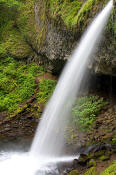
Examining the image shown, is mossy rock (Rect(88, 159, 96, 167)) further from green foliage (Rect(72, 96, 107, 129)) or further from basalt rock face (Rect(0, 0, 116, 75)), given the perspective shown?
basalt rock face (Rect(0, 0, 116, 75))

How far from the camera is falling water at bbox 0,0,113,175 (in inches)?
266

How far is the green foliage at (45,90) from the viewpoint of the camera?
1101 cm

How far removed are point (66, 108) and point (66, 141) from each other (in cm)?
163

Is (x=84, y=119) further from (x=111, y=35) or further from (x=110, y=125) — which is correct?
(x=111, y=35)

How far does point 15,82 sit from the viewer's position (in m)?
12.4

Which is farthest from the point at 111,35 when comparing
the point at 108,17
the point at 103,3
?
the point at 103,3

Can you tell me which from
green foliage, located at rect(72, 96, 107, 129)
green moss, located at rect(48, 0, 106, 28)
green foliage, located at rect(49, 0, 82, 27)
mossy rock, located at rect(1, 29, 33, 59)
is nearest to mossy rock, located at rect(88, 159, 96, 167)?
green foliage, located at rect(72, 96, 107, 129)

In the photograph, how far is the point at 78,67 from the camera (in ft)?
27.8

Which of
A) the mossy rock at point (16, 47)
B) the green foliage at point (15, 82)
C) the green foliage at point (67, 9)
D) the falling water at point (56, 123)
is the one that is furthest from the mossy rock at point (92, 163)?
the mossy rock at point (16, 47)

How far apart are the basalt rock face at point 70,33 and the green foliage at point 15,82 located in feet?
5.11

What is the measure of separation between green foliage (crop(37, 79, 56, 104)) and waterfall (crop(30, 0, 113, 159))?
1.01m

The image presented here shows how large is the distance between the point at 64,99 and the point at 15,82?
4346mm

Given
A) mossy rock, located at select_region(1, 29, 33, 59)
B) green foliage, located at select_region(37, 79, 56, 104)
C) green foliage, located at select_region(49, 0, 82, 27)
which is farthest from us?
mossy rock, located at select_region(1, 29, 33, 59)

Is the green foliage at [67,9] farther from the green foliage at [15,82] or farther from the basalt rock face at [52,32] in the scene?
the green foliage at [15,82]
